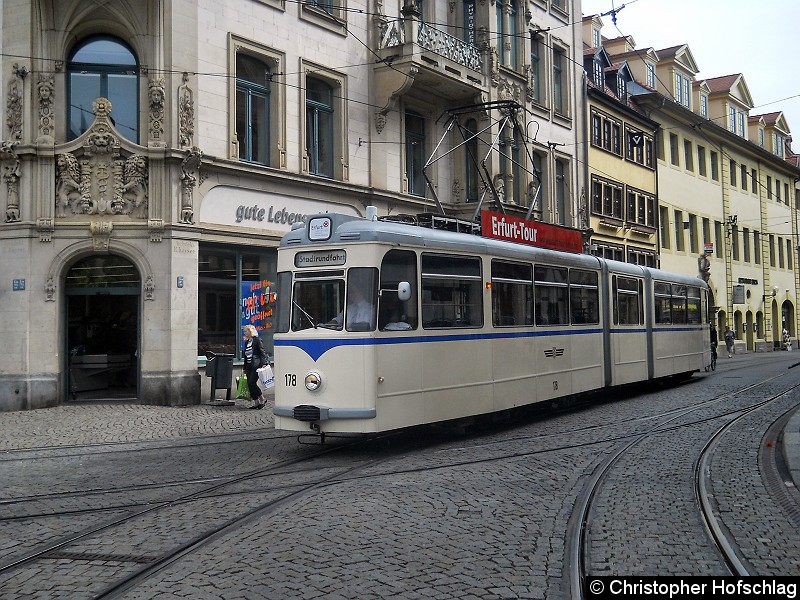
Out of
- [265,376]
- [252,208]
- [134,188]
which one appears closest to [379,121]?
[252,208]

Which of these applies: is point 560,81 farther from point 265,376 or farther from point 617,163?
point 265,376

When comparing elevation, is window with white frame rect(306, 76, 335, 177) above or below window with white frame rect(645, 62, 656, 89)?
below

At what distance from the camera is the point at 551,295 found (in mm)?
15250

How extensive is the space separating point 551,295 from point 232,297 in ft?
25.2

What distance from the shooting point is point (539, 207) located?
31.2 metres

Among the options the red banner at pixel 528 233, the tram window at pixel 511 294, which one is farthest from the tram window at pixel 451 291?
the red banner at pixel 528 233

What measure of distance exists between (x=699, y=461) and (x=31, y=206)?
13381mm

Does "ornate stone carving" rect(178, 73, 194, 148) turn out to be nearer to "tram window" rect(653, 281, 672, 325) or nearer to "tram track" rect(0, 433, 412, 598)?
"tram track" rect(0, 433, 412, 598)

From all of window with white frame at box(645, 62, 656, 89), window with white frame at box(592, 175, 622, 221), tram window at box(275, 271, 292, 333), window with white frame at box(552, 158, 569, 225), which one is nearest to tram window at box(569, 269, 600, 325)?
tram window at box(275, 271, 292, 333)

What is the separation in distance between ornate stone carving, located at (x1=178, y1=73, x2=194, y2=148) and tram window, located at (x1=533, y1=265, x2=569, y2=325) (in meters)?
8.01

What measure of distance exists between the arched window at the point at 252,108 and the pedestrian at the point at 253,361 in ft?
15.0

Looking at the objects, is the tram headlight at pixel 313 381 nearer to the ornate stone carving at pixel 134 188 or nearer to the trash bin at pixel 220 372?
the trash bin at pixel 220 372

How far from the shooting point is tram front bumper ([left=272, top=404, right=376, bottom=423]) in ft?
35.6

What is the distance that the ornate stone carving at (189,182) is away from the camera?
17.8m
